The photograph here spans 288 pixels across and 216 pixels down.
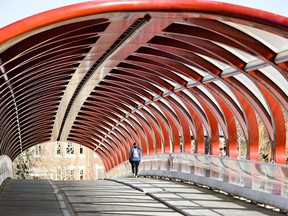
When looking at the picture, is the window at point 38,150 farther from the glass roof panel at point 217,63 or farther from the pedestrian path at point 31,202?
the glass roof panel at point 217,63

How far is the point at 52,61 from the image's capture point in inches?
892

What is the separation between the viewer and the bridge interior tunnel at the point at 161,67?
46.0ft

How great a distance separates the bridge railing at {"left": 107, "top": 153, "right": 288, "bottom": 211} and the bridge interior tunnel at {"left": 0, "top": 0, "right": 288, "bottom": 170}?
2.34 m

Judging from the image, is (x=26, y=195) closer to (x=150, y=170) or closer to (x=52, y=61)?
(x=52, y=61)

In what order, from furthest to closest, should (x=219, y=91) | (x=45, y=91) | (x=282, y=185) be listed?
(x=45, y=91)
(x=219, y=91)
(x=282, y=185)

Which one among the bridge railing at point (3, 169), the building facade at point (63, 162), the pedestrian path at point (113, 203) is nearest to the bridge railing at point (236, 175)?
the pedestrian path at point (113, 203)

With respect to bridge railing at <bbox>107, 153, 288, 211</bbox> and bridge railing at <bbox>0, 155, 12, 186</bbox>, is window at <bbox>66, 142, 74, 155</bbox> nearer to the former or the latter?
bridge railing at <bbox>0, 155, 12, 186</bbox>

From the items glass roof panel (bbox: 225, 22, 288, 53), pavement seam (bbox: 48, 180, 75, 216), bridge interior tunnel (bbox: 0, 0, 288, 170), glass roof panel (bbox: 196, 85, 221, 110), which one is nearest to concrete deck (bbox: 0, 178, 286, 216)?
pavement seam (bbox: 48, 180, 75, 216)

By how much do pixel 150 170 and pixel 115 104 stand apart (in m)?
7.71

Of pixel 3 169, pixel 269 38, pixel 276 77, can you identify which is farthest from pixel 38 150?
pixel 269 38

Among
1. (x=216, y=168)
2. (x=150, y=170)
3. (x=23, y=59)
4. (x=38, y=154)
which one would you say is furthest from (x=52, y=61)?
(x=38, y=154)

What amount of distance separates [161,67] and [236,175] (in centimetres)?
808

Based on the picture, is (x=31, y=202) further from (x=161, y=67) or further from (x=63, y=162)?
(x=63, y=162)

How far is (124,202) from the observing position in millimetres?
18188
